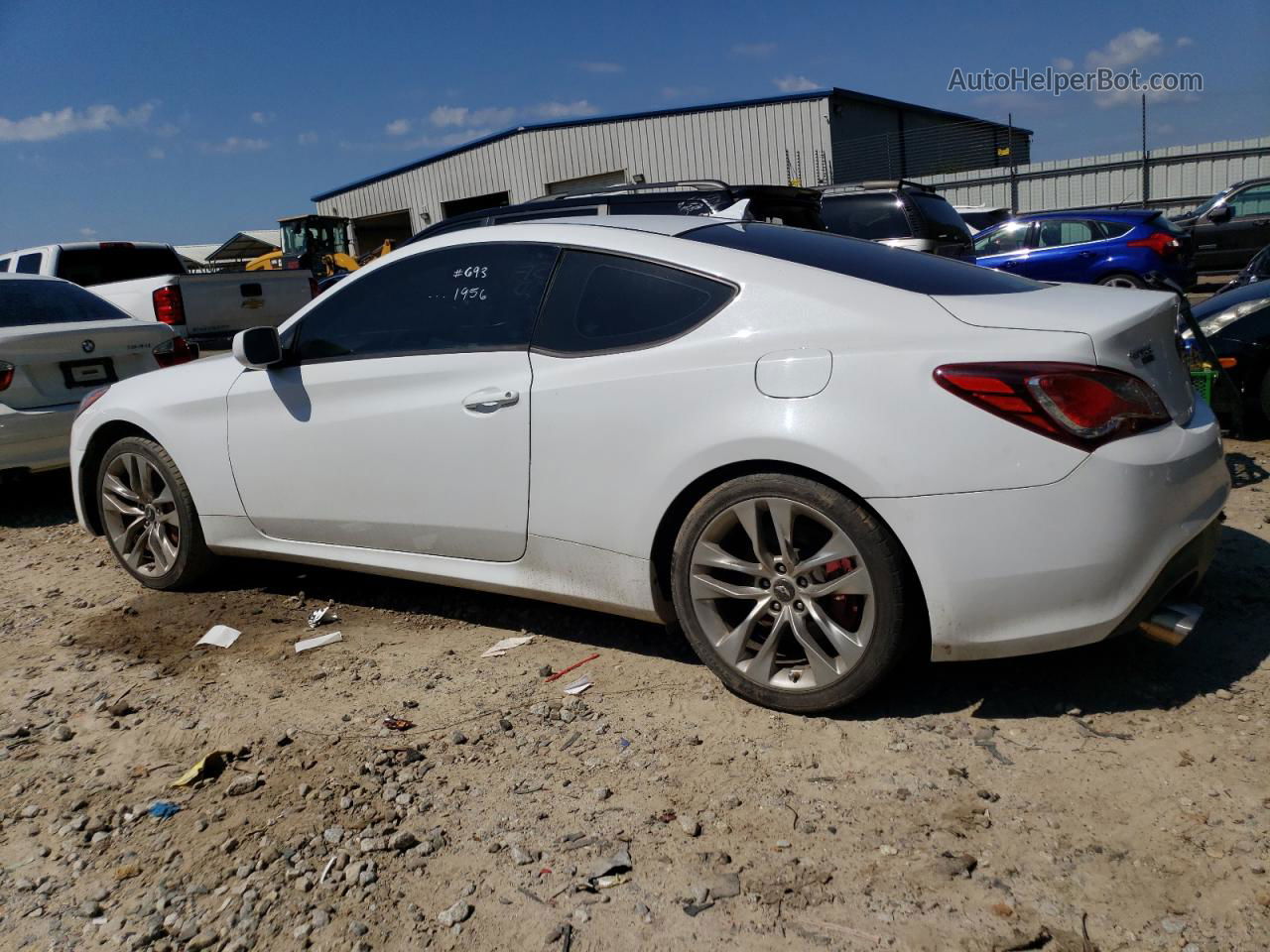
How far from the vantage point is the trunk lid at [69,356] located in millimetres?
6152

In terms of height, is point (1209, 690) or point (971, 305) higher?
point (971, 305)

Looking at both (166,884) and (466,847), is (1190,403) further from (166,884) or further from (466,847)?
(166,884)

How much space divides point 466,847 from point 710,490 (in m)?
Result: 1.21

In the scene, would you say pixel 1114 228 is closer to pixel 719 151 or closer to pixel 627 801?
pixel 627 801

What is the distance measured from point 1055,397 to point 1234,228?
15.9m

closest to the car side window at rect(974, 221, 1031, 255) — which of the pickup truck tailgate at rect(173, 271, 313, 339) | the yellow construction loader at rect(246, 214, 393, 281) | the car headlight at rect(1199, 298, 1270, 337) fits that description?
the car headlight at rect(1199, 298, 1270, 337)

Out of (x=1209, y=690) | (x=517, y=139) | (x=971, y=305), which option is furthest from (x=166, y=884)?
(x=517, y=139)

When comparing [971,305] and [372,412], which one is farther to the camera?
[372,412]

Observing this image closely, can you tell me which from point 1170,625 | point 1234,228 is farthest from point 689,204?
point 1234,228

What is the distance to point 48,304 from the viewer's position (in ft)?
22.8

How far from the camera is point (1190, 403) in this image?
3037mm

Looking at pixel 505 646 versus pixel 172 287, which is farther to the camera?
pixel 172 287

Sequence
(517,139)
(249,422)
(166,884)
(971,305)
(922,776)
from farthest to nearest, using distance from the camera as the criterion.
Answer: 1. (517,139)
2. (249,422)
3. (971,305)
4. (922,776)
5. (166,884)

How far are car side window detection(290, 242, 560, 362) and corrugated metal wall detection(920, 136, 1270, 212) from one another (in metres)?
21.6
